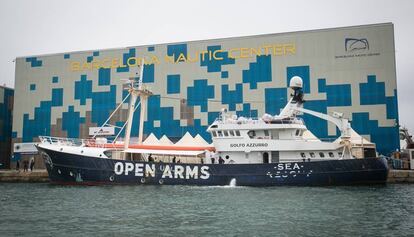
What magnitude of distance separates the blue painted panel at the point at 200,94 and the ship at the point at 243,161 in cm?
1392

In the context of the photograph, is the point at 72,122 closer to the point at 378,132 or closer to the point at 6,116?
the point at 6,116

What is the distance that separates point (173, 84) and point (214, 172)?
19091 mm

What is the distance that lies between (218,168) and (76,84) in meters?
26.6

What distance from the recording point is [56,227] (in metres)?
13.4

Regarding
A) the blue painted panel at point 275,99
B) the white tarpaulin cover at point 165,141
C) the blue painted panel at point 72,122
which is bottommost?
the white tarpaulin cover at point 165,141

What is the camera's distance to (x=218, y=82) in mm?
41719

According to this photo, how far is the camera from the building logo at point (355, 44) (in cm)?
3884

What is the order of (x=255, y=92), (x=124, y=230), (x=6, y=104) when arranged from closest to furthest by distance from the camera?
(x=124, y=230) → (x=255, y=92) → (x=6, y=104)

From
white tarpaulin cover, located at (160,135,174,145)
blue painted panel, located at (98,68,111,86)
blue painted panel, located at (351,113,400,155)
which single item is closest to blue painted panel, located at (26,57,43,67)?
blue painted panel, located at (98,68,111,86)

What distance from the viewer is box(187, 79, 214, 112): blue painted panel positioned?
137ft

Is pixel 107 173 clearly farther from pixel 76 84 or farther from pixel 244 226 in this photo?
pixel 76 84

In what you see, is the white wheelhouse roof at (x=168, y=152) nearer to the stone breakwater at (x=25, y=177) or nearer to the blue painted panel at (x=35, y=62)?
the stone breakwater at (x=25, y=177)

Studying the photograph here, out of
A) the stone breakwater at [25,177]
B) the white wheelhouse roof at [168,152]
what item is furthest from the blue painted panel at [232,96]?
the stone breakwater at [25,177]

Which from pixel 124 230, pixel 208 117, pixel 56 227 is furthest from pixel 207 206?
pixel 208 117
